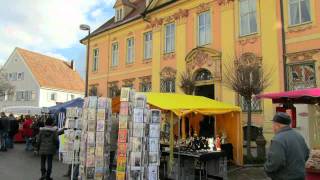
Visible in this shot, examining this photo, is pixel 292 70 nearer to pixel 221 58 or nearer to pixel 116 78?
pixel 221 58

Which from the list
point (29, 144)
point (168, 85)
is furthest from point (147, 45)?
point (29, 144)

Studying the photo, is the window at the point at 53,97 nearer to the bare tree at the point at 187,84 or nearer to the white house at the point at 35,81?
the white house at the point at 35,81

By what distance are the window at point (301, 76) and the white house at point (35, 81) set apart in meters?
36.4

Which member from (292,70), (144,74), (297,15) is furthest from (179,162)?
(144,74)

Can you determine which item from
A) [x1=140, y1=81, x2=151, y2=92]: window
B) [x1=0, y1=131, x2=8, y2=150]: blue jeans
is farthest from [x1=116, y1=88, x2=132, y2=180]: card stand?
[x1=140, y1=81, x2=151, y2=92]: window

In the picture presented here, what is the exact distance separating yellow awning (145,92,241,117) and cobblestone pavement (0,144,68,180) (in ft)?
11.6

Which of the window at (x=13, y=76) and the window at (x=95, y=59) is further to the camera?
the window at (x=13, y=76)

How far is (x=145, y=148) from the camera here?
28.9 ft

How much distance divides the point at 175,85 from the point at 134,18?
20.4 ft

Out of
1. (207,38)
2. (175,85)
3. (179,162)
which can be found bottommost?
(179,162)

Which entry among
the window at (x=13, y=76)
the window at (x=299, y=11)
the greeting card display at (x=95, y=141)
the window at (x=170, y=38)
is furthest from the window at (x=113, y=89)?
the window at (x=13, y=76)

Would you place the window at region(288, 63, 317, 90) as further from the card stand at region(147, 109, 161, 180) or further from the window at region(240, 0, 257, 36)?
the card stand at region(147, 109, 161, 180)

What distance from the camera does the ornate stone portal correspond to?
59.9 feet

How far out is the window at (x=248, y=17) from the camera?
56.1 feet
